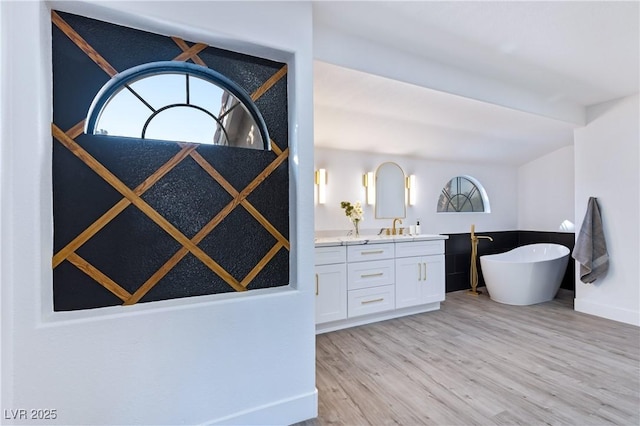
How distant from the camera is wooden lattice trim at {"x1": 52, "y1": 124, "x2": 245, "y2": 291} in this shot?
4.68 feet

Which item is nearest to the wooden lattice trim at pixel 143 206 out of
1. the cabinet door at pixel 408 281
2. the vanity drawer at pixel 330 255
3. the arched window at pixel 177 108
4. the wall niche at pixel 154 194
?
the wall niche at pixel 154 194

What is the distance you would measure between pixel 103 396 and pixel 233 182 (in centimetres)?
120

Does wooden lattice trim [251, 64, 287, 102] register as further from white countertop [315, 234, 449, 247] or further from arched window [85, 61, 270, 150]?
white countertop [315, 234, 449, 247]

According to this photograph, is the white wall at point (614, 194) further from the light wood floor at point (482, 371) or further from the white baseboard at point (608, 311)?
the light wood floor at point (482, 371)

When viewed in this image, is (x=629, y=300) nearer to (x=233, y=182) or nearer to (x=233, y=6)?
(x=233, y=182)

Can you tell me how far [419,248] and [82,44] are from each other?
3416 millimetres

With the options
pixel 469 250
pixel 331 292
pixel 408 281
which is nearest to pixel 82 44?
pixel 331 292

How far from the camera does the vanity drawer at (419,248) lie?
3494 millimetres

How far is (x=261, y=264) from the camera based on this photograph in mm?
1833

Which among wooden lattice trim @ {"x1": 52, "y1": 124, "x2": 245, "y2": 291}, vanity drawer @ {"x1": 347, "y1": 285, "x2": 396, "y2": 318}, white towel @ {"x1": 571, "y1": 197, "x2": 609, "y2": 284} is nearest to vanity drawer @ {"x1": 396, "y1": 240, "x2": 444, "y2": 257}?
vanity drawer @ {"x1": 347, "y1": 285, "x2": 396, "y2": 318}

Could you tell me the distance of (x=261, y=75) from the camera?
1.85m

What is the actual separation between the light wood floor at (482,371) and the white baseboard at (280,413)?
7 cm

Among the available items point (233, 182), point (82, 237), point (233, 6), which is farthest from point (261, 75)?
point (82, 237)

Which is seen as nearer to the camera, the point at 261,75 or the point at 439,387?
the point at 261,75
